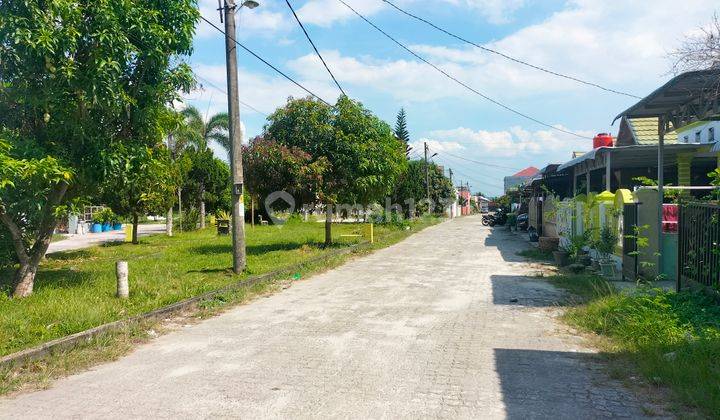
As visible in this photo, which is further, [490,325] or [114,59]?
[114,59]

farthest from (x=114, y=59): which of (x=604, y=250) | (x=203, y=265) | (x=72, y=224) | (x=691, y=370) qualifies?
(x=72, y=224)

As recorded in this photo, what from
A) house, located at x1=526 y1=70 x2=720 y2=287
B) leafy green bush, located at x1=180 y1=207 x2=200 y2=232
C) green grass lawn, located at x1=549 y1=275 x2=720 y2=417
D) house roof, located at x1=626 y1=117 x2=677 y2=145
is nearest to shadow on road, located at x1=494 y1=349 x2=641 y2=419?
green grass lawn, located at x1=549 y1=275 x2=720 y2=417

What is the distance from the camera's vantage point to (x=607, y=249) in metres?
10.8

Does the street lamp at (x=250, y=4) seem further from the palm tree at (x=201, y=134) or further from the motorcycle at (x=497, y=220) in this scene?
the motorcycle at (x=497, y=220)

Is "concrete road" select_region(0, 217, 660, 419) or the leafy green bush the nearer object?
"concrete road" select_region(0, 217, 660, 419)

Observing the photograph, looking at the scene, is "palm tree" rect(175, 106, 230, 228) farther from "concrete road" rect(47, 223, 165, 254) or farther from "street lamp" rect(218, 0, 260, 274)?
"street lamp" rect(218, 0, 260, 274)

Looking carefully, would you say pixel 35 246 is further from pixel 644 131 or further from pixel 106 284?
pixel 644 131

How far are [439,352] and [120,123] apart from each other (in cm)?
673

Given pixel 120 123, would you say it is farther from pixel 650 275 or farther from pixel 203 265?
pixel 650 275

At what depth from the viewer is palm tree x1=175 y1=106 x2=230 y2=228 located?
99.1ft

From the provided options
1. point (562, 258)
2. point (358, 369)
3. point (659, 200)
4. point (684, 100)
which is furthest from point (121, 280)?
point (562, 258)

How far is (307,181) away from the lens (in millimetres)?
16094

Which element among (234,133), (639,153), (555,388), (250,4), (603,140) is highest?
(250,4)

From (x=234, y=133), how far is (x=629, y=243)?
27.2 ft
